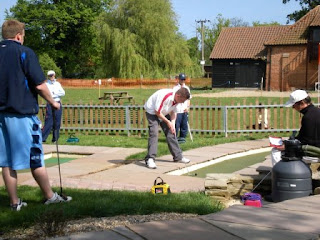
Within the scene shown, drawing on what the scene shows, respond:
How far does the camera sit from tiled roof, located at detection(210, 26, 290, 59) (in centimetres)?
4809

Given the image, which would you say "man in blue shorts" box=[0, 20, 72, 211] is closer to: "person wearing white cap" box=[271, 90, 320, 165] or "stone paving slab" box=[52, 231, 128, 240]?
"stone paving slab" box=[52, 231, 128, 240]

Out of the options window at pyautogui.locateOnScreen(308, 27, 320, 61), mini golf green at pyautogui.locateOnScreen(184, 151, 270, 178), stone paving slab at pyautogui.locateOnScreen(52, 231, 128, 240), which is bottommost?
mini golf green at pyautogui.locateOnScreen(184, 151, 270, 178)

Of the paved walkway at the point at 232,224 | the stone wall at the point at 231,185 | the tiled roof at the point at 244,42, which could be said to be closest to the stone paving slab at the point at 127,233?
the paved walkway at the point at 232,224

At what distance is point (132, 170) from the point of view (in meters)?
8.34

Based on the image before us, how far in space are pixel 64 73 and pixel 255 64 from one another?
32.2 metres

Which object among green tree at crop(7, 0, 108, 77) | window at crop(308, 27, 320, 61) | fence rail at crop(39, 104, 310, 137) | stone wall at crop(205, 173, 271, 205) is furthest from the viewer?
green tree at crop(7, 0, 108, 77)

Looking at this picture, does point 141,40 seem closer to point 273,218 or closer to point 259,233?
point 273,218

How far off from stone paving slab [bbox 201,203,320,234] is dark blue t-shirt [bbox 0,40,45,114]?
6.93ft

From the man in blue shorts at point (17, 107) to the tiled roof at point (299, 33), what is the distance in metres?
40.7

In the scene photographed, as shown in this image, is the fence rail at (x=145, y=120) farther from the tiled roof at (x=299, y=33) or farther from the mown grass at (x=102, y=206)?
the tiled roof at (x=299, y=33)

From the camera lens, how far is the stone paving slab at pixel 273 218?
379cm

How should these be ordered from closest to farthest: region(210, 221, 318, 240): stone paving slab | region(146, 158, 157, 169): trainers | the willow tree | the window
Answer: region(210, 221, 318, 240): stone paving slab < region(146, 158, 157, 169): trainers < the window < the willow tree

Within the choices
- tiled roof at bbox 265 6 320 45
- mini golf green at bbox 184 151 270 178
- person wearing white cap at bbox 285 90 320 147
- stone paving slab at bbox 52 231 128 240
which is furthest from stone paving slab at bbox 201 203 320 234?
tiled roof at bbox 265 6 320 45

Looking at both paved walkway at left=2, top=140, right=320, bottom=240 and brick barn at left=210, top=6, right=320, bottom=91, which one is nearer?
paved walkway at left=2, top=140, right=320, bottom=240
